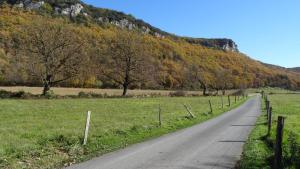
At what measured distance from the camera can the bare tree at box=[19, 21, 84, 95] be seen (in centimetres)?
5927

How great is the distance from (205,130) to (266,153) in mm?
9329

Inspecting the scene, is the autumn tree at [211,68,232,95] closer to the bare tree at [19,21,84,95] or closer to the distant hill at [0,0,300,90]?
the distant hill at [0,0,300,90]

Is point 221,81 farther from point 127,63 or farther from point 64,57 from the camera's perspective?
point 64,57

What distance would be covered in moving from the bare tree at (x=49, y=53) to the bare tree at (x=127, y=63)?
15.6 m

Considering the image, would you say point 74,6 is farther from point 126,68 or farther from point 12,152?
point 12,152

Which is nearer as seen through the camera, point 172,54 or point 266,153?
point 266,153

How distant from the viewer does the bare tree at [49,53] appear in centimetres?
5927

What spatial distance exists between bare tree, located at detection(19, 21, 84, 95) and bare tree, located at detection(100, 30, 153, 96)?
15582 millimetres

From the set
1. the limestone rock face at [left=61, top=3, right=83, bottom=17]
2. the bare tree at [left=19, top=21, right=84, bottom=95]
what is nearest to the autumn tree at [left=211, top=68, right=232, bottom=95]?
the limestone rock face at [left=61, top=3, right=83, bottom=17]

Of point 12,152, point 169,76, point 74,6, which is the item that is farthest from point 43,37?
point 74,6

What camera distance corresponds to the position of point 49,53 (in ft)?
196

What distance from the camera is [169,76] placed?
15725 cm

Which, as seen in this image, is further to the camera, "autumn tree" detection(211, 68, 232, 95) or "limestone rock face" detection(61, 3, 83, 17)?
"limestone rock face" detection(61, 3, 83, 17)

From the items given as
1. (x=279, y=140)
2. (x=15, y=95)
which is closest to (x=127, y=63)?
(x=15, y=95)
